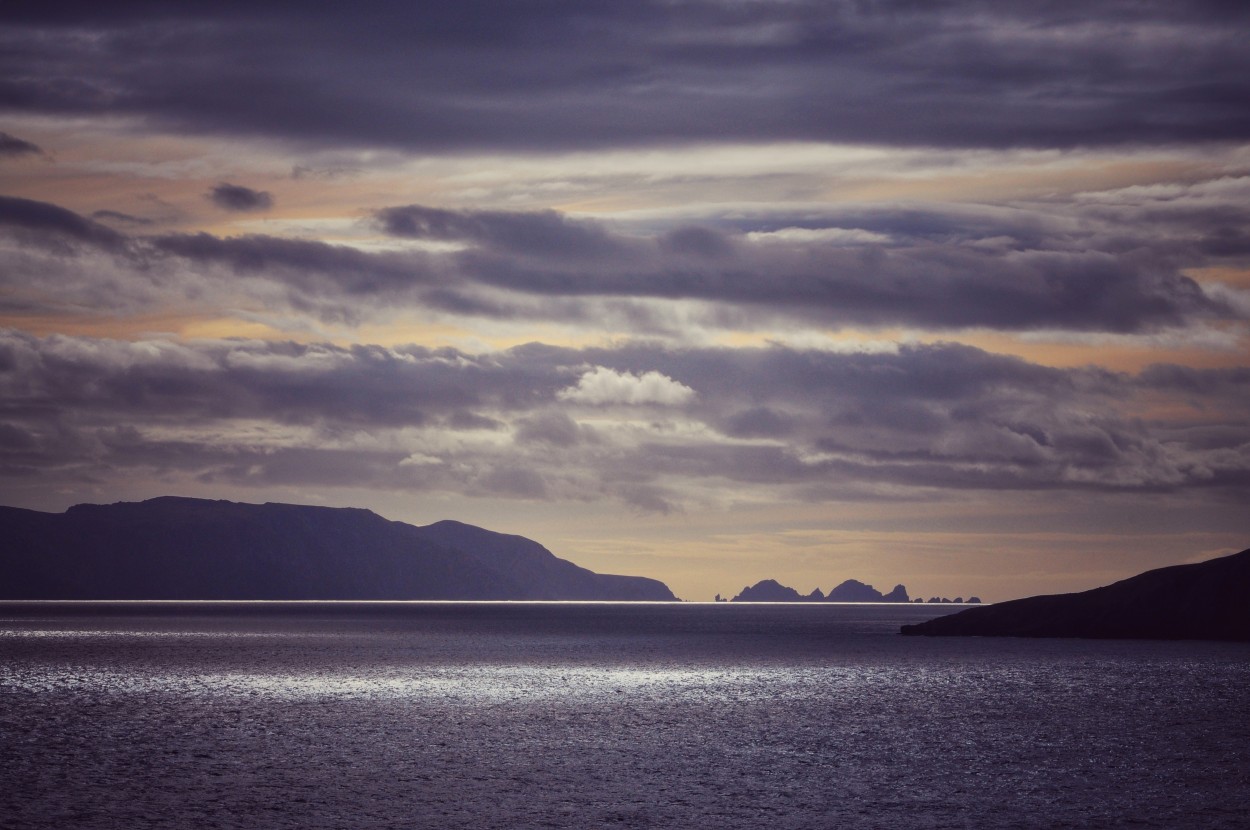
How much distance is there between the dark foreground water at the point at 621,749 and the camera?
188 ft

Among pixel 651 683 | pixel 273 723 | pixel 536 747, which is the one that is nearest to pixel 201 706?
pixel 273 723

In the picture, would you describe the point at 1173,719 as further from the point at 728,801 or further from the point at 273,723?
the point at 273,723

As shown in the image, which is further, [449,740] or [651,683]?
[651,683]

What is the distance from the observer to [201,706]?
106 metres

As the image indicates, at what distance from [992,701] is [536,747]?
172 ft

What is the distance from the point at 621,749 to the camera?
260ft

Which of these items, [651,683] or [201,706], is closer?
[201,706]

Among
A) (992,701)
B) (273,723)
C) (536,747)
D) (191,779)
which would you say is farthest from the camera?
(992,701)

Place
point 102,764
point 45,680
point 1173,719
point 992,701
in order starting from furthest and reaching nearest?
point 45,680 < point 992,701 < point 1173,719 < point 102,764

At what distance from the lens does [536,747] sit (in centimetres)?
7988

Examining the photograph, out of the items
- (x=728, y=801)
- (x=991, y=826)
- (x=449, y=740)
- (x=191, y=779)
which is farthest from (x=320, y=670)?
(x=991, y=826)

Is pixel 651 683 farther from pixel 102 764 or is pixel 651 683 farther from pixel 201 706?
pixel 102 764

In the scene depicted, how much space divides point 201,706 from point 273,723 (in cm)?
1684

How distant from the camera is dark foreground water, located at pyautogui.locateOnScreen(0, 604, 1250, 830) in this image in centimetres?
5728
